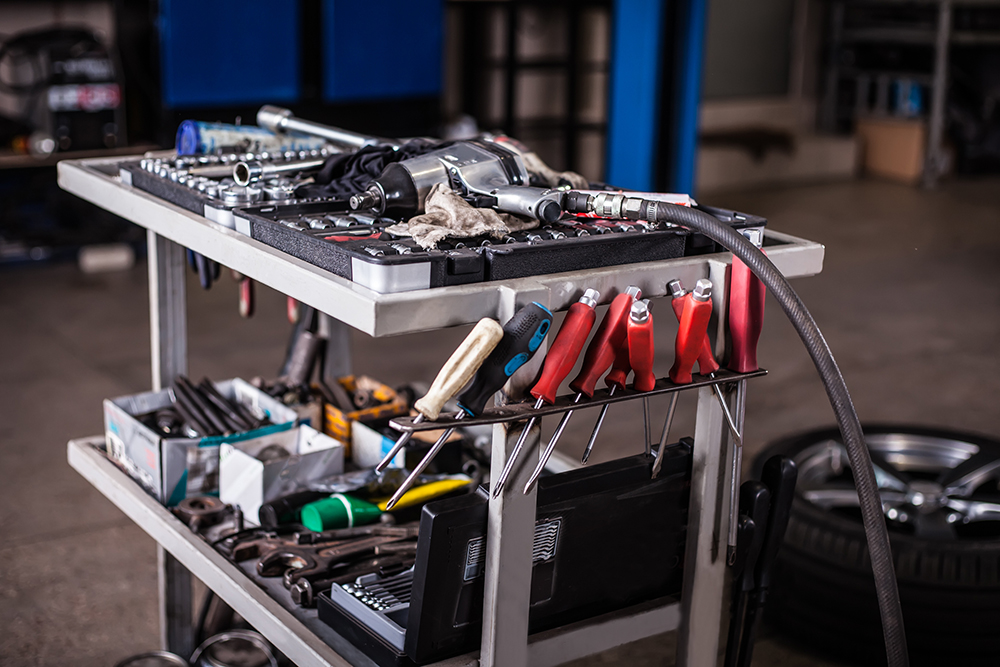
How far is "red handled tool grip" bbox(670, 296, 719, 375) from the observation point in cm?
108

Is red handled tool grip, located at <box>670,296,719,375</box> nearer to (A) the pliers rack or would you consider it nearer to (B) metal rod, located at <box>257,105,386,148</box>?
(A) the pliers rack

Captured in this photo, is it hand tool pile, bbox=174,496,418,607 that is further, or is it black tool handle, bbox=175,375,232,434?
black tool handle, bbox=175,375,232,434

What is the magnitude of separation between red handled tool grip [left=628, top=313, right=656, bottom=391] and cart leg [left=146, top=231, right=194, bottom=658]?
2.95 ft

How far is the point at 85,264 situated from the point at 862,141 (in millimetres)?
4722

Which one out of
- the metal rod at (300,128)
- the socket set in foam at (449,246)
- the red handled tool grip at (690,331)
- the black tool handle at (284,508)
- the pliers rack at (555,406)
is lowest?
the black tool handle at (284,508)

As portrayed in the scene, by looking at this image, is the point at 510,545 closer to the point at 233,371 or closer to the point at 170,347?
the point at 170,347

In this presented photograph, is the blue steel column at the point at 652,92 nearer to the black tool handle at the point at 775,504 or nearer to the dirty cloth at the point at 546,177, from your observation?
the dirty cloth at the point at 546,177

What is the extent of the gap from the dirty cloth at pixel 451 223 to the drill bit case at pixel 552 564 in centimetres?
26

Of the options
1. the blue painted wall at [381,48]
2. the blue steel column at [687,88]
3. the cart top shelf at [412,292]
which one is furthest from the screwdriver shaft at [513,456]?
the blue steel column at [687,88]

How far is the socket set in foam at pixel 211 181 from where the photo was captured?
1.22 m

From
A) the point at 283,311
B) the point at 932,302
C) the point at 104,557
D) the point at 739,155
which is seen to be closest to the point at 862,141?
the point at 739,155

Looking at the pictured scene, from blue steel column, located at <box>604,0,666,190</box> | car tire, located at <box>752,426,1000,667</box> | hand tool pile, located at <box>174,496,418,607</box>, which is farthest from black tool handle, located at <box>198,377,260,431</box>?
blue steel column, located at <box>604,0,666,190</box>

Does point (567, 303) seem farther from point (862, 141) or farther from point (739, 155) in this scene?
point (862, 141)

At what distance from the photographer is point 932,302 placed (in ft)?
13.3
